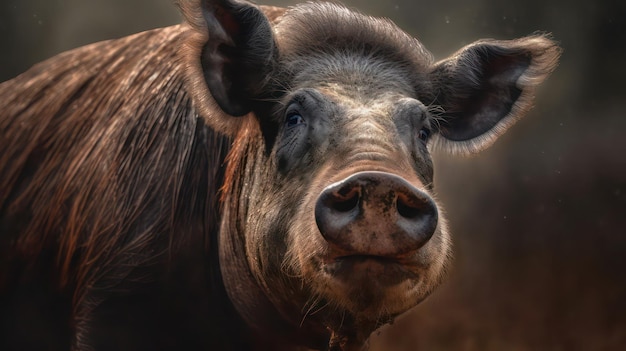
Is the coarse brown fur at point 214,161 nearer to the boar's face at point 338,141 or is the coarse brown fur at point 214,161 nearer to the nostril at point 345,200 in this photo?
the boar's face at point 338,141

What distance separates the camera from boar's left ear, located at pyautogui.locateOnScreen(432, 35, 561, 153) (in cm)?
351

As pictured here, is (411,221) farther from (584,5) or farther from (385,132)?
(584,5)

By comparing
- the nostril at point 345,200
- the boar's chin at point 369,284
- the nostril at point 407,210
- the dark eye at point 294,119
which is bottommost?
the boar's chin at point 369,284

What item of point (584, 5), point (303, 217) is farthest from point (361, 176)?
point (584, 5)

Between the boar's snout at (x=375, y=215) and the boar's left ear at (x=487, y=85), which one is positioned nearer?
the boar's snout at (x=375, y=215)

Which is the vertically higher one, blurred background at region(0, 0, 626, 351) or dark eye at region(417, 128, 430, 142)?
dark eye at region(417, 128, 430, 142)

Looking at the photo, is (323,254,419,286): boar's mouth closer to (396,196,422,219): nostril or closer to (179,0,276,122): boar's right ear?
(396,196,422,219): nostril

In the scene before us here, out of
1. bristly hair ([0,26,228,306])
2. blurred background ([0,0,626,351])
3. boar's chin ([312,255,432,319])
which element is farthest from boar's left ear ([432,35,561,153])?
blurred background ([0,0,626,351])

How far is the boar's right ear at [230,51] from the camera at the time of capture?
3.14 meters

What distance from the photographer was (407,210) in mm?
2406

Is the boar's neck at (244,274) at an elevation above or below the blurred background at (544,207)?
above

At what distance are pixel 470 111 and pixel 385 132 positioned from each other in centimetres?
107

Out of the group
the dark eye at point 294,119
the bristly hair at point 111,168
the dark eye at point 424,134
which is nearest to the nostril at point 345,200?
the dark eye at point 294,119

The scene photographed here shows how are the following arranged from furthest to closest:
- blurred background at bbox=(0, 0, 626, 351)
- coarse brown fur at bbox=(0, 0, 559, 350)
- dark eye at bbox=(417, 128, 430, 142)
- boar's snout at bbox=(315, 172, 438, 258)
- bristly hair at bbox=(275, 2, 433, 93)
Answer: blurred background at bbox=(0, 0, 626, 351) < bristly hair at bbox=(275, 2, 433, 93) < dark eye at bbox=(417, 128, 430, 142) < coarse brown fur at bbox=(0, 0, 559, 350) < boar's snout at bbox=(315, 172, 438, 258)
